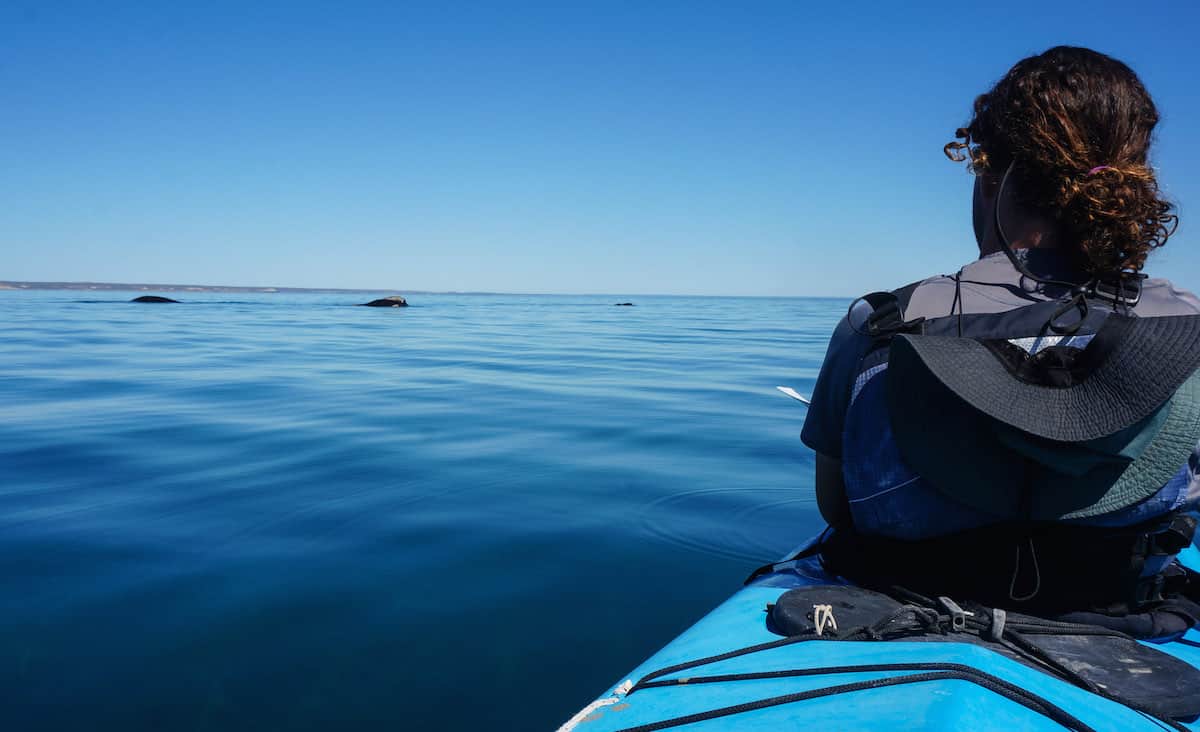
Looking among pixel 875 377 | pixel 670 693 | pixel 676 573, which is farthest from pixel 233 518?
pixel 875 377

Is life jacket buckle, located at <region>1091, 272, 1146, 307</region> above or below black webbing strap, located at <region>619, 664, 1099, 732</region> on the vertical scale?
above

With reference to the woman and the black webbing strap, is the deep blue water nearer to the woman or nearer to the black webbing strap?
the black webbing strap

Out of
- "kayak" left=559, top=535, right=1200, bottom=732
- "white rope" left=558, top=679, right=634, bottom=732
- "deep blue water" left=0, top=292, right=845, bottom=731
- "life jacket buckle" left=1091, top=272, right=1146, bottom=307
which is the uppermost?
"life jacket buckle" left=1091, top=272, right=1146, bottom=307

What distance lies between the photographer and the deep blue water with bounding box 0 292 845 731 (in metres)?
3.25

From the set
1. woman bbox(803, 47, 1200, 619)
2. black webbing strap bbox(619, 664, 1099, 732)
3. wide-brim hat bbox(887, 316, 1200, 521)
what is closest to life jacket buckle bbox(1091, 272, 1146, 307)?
woman bbox(803, 47, 1200, 619)

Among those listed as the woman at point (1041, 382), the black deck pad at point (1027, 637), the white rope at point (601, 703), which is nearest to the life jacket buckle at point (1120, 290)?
the woman at point (1041, 382)

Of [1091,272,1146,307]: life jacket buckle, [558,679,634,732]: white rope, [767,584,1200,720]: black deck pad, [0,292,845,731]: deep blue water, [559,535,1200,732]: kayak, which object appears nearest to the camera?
[559,535,1200,732]: kayak

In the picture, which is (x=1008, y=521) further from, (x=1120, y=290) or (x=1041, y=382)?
A: (x=1120, y=290)

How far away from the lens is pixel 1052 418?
1.73m

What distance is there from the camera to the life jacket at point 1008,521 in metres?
1.95

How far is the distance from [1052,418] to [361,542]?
13.8 feet

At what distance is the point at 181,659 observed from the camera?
11.1ft

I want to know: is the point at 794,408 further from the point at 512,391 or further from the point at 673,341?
the point at 673,341

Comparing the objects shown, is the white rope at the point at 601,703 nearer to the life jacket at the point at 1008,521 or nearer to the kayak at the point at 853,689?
the kayak at the point at 853,689
